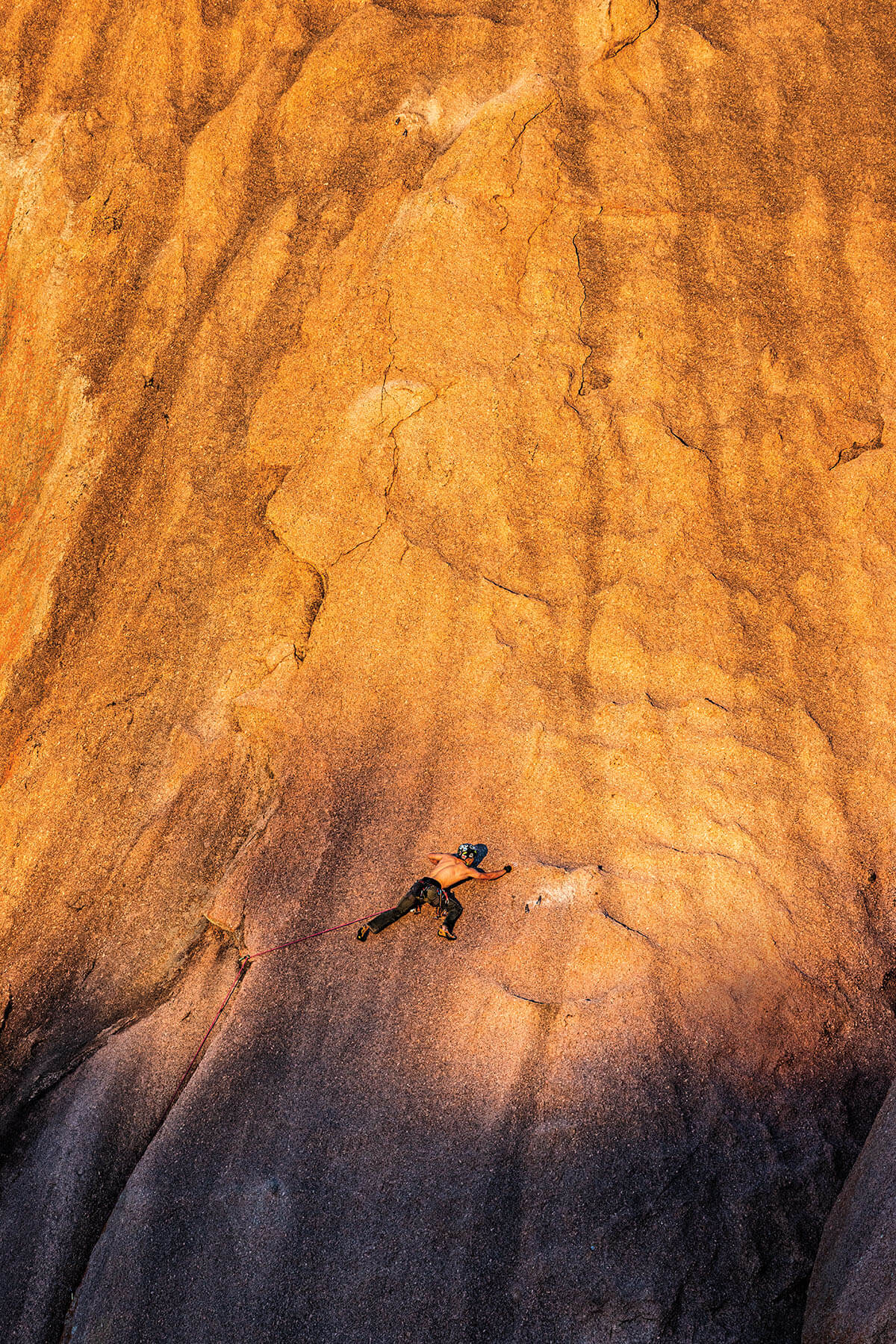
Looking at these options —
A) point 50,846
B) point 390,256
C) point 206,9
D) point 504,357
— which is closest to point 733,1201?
point 50,846

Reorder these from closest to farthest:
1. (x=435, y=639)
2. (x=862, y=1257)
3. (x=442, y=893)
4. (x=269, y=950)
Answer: (x=862, y=1257) → (x=442, y=893) → (x=269, y=950) → (x=435, y=639)

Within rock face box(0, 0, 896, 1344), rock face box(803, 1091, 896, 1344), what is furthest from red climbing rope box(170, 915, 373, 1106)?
rock face box(803, 1091, 896, 1344)

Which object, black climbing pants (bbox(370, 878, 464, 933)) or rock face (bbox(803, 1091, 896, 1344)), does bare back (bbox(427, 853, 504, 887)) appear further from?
rock face (bbox(803, 1091, 896, 1344))

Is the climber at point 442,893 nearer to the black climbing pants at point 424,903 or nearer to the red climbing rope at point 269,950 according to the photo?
the black climbing pants at point 424,903

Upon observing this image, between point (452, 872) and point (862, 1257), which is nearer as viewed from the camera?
point (862, 1257)

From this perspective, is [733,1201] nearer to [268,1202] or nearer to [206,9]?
[268,1202]

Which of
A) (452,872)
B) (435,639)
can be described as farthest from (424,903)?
(435,639)

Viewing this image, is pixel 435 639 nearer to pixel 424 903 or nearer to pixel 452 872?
pixel 452 872
